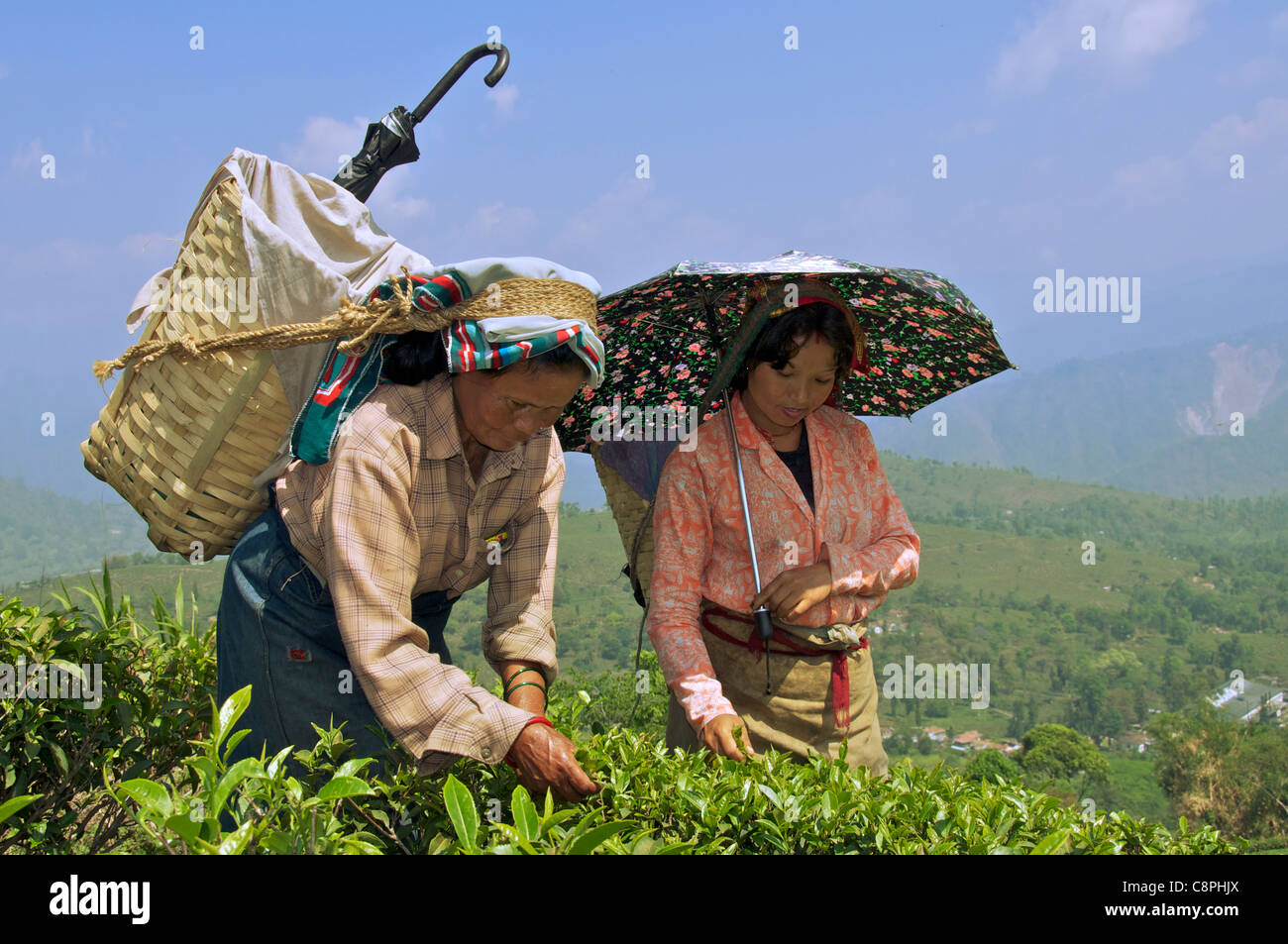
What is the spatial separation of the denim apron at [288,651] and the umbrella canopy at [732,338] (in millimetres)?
1322

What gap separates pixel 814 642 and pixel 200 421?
207 cm

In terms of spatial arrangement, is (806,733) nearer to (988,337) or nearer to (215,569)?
(988,337)

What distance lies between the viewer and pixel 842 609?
329cm

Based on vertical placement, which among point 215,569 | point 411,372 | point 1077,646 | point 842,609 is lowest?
point 1077,646

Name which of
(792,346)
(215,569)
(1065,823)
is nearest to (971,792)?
(1065,823)

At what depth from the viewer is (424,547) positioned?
267 cm

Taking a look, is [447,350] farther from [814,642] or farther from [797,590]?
[814,642]

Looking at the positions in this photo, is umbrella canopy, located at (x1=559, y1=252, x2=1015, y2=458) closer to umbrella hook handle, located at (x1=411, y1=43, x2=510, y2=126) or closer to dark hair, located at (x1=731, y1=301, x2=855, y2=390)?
dark hair, located at (x1=731, y1=301, x2=855, y2=390)

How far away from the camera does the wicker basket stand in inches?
102

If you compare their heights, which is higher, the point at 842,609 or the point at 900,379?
the point at 900,379

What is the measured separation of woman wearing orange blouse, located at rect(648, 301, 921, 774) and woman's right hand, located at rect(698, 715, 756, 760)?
252mm

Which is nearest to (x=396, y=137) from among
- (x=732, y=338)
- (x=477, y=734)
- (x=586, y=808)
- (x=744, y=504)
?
(x=732, y=338)

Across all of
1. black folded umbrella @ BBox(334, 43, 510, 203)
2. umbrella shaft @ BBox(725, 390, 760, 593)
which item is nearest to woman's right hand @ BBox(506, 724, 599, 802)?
umbrella shaft @ BBox(725, 390, 760, 593)
